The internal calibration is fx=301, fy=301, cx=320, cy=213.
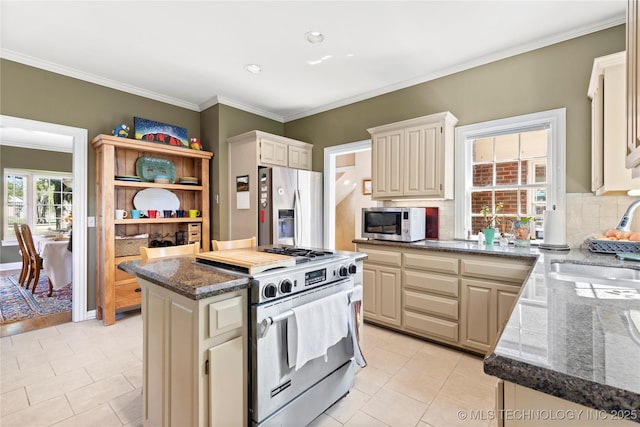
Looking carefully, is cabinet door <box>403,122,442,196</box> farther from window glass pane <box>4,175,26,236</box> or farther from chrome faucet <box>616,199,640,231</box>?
window glass pane <box>4,175,26,236</box>

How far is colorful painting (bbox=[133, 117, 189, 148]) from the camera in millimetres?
3633

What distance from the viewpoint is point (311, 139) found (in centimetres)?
468

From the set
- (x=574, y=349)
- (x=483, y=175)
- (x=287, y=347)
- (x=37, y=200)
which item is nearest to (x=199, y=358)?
(x=287, y=347)

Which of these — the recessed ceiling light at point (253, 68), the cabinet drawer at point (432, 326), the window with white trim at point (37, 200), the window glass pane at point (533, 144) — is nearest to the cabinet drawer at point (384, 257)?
the cabinet drawer at point (432, 326)

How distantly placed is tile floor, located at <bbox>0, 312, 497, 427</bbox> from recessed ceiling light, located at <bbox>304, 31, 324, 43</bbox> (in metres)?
2.86

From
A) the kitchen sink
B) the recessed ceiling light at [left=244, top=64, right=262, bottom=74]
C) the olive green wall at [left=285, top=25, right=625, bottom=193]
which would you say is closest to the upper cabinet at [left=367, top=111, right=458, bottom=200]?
the olive green wall at [left=285, top=25, right=625, bottom=193]

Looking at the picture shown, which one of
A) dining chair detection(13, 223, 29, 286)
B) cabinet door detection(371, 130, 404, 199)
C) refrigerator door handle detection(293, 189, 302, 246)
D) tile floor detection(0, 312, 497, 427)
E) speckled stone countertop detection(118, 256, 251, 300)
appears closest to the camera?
speckled stone countertop detection(118, 256, 251, 300)

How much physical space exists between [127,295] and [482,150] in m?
4.26

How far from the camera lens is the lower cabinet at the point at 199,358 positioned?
49.4 inches

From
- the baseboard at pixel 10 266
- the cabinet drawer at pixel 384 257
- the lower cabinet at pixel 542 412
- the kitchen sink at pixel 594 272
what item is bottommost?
the baseboard at pixel 10 266

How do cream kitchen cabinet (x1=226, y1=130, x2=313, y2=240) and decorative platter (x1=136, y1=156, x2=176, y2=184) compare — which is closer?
decorative platter (x1=136, y1=156, x2=176, y2=184)

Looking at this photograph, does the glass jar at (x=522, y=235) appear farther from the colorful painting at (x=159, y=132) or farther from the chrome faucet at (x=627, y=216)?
the colorful painting at (x=159, y=132)

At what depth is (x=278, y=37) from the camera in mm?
2727

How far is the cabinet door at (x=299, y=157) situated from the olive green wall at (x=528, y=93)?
3.66ft
